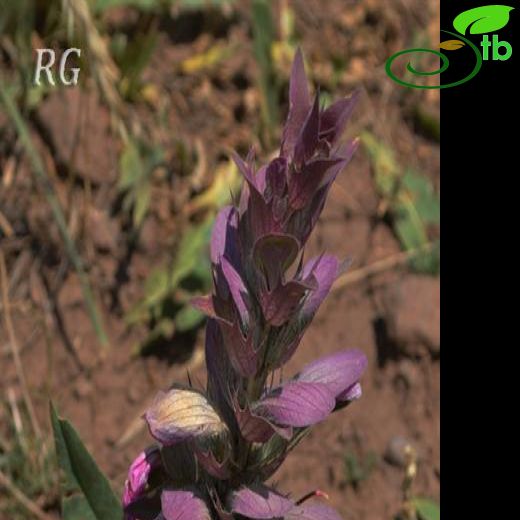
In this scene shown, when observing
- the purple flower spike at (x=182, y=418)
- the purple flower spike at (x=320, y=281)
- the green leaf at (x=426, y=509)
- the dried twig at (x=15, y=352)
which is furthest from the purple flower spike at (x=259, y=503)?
the dried twig at (x=15, y=352)

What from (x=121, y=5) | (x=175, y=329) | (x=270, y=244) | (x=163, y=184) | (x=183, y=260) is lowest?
(x=175, y=329)

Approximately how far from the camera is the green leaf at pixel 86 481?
194 centimetres

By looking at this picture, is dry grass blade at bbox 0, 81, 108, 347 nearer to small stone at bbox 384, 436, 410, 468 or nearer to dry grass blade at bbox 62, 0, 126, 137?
dry grass blade at bbox 62, 0, 126, 137

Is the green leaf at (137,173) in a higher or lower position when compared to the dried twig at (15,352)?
higher

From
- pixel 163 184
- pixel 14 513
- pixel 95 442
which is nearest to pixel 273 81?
pixel 163 184

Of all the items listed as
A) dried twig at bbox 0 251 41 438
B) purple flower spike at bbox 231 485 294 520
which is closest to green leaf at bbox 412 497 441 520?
dried twig at bbox 0 251 41 438

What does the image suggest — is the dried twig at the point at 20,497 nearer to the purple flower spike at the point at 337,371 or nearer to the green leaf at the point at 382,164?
the purple flower spike at the point at 337,371

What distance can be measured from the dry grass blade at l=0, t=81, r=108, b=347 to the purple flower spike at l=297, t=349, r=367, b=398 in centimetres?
177

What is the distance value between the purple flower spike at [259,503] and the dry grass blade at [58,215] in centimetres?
178

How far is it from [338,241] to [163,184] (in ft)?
2.35

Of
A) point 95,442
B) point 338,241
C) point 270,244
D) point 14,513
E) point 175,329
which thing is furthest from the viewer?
point 338,241

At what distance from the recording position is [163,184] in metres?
3.69

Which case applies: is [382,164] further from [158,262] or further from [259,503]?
[259,503]

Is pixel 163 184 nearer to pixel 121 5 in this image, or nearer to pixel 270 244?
pixel 121 5
